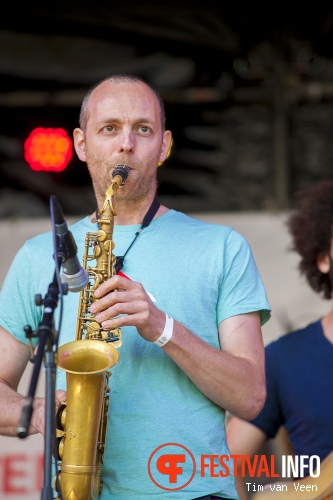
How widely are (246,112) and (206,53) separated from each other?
19.2 inches

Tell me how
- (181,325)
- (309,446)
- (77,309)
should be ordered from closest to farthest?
(181,325)
(77,309)
(309,446)

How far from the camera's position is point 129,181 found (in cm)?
305

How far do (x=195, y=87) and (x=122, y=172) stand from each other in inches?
125

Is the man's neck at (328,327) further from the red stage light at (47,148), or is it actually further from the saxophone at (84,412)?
the red stage light at (47,148)

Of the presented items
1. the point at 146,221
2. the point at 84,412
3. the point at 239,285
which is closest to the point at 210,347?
the point at 239,285

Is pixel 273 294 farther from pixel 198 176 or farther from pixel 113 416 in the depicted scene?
pixel 113 416

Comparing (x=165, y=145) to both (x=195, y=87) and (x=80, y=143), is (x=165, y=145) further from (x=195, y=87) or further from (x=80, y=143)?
(x=195, y=87)

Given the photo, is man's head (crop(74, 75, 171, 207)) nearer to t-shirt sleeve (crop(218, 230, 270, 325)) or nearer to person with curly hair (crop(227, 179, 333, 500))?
t-shirt sleeve (crop(218, 230, 270, 325))

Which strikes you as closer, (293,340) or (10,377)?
(10,377)

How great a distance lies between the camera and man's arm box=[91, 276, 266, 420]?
2623 millimetres

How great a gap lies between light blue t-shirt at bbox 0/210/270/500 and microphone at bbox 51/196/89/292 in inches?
15.4

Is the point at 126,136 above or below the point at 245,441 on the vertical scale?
above

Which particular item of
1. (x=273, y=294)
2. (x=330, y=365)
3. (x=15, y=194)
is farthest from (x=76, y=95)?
(x=330, y=365)

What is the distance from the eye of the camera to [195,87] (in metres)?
6.02
